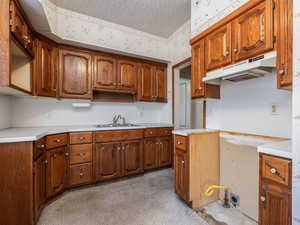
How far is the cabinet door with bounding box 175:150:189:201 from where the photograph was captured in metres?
1.64

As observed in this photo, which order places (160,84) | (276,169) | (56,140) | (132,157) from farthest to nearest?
(160,84) → (132,157) → (56,140) → (276,169)

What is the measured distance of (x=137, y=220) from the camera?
145cm

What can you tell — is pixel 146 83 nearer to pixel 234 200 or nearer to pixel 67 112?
pixel 67 112

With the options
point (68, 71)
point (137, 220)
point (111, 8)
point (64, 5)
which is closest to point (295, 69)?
point (137, 220)

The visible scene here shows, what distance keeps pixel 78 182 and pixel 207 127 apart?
209 cm

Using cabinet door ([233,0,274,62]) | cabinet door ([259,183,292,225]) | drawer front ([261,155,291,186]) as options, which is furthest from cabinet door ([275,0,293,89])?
cabinet door ([259,183,292,225])

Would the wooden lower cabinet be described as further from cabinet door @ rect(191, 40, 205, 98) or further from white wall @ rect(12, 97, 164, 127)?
white wall @ rect(12, 97, 164, 127)

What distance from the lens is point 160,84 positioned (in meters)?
2.98

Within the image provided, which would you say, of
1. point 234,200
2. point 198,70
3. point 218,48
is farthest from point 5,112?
point 234,200

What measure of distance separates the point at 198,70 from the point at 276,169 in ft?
4.30

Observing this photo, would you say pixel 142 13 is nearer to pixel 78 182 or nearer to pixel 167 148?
pixel 167 148

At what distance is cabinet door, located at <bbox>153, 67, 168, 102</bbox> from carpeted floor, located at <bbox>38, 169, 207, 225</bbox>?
167cm

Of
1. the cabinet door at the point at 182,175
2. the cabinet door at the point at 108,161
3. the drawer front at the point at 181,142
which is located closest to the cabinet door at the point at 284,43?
the drawer front at the point at 181,142

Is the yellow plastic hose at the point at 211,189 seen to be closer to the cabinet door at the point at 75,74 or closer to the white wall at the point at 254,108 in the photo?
the white wall at the point at 254,108
